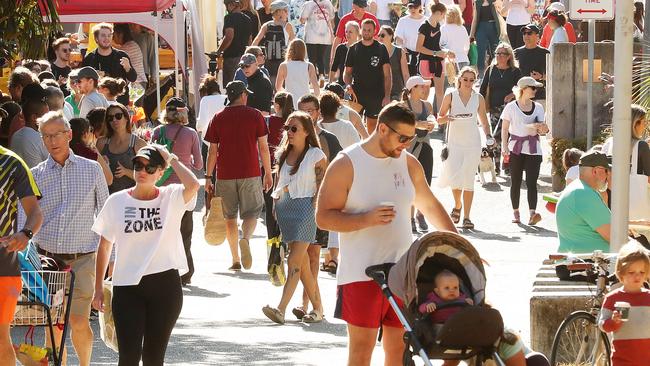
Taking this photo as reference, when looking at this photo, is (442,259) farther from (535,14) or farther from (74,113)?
(535,14)

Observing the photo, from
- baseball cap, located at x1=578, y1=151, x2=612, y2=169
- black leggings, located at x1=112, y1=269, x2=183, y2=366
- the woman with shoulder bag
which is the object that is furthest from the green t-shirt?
the woman with shoulder bag

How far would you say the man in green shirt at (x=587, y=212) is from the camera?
1102 cm

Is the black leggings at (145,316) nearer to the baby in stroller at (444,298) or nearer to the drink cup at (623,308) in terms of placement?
the baby in stroller at (444,298)

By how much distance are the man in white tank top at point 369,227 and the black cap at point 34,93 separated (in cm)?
560

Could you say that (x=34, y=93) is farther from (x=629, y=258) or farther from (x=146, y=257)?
(x=629, y=258)

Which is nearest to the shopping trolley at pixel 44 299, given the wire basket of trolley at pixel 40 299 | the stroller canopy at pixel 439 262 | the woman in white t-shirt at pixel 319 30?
the wire basket of trolley at pixel 40 299

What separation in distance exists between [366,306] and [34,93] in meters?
6.18

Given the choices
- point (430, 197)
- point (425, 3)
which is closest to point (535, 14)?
point (425, 3)

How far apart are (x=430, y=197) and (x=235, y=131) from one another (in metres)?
6.89

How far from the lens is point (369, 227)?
8.69 metres

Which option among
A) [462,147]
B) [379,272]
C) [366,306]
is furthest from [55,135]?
[462,147]

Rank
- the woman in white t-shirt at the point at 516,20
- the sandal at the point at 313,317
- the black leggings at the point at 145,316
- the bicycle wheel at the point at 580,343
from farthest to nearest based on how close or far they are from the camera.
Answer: the woman in white t-shirt at the point at 516,20 < the sandal at the point at 313,317 < the bicycle wheel at the point at 580,343 < the black leggings at the point at 145,316

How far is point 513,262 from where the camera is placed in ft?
53.1

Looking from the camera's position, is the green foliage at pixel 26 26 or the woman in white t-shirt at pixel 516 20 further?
the woman in white t-shirt at pixel 516 20
